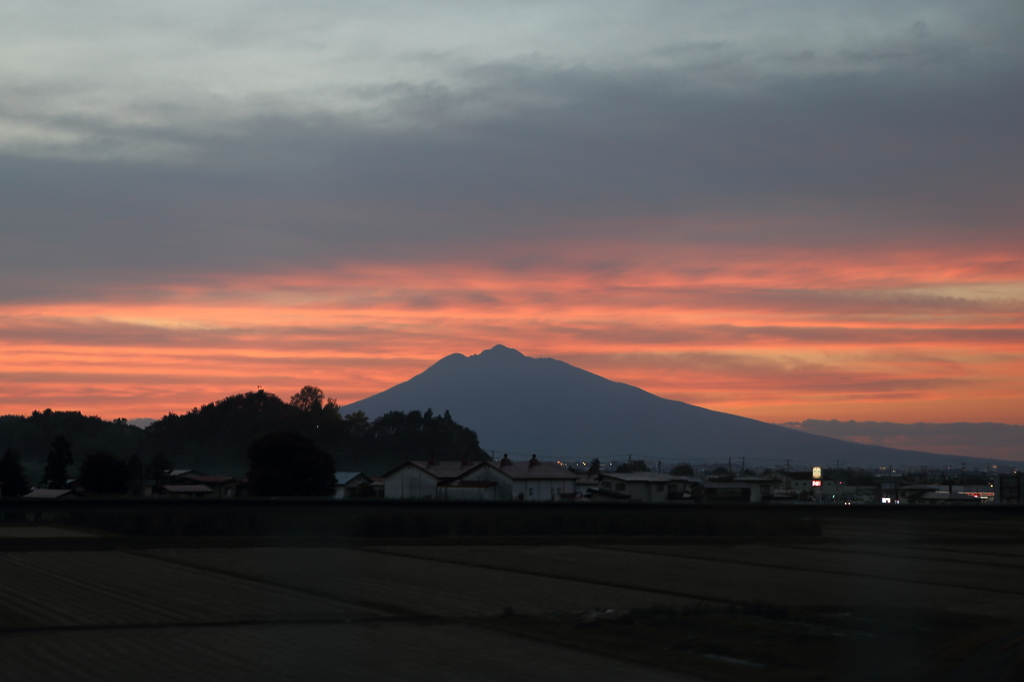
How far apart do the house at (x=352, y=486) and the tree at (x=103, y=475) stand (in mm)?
21384

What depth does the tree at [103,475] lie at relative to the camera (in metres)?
90.1

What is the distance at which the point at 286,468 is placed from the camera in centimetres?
7881

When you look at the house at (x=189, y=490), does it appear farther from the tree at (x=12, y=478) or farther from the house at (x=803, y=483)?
the house at (x=803, y=483)

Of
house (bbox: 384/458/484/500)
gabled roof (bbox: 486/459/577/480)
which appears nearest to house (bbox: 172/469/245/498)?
house (bbox: 384/458/484/500)

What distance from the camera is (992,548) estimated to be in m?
47.7

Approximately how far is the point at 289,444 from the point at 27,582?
52181 mm

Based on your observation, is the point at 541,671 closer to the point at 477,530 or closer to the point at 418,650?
the point at 418,650

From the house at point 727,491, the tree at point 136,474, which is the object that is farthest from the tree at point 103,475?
the house at point 727,491

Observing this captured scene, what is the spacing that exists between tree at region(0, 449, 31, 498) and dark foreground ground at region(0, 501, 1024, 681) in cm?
4651

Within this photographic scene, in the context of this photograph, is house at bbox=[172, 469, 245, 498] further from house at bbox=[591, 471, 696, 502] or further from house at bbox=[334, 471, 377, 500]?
house at bbox=[591, 471, 696, 502]

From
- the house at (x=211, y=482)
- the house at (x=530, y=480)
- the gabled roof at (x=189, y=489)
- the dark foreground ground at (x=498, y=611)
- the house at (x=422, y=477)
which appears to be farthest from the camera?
the house at (x=211, y=482)

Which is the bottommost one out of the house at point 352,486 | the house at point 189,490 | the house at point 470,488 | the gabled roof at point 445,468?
the house at point 189,490

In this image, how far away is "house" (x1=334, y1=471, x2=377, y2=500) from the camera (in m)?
94.8

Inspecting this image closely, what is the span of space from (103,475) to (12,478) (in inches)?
338
